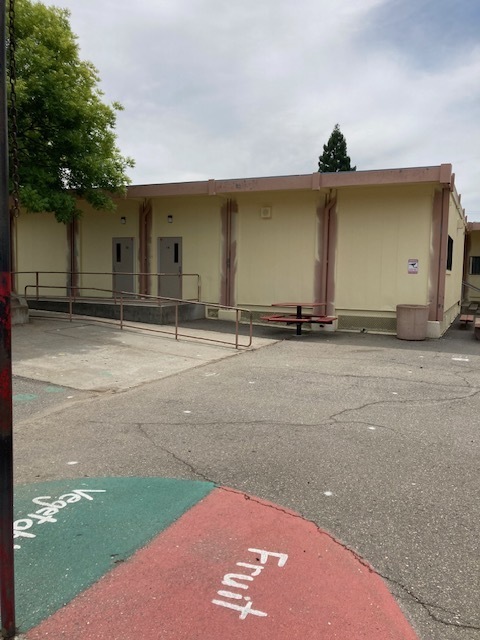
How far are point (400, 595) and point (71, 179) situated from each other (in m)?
12.1

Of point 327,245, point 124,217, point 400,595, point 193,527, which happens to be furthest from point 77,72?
point 400,595

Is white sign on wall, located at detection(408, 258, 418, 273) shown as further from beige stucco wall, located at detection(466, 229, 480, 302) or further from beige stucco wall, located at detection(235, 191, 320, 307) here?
beige stucco wall, located at detection(466, 229, 480, 302)

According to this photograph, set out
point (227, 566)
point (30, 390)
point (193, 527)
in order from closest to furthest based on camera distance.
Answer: point (227, 566) < point (193, 527) < point (30, 390)

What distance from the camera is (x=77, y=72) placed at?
1166 centimetres

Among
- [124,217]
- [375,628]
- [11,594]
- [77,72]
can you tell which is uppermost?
[77,72]

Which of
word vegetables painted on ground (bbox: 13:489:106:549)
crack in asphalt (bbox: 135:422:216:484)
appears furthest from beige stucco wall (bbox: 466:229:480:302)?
word vegetables painted on ground (bbox: 13:489:106:549)

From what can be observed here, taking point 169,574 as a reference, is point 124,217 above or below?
above

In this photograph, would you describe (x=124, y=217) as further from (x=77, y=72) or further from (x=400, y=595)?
(x=400, y=595)

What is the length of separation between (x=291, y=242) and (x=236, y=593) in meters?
12.2

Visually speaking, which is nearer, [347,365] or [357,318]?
[347,365]

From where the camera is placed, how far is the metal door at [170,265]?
15.9 metres

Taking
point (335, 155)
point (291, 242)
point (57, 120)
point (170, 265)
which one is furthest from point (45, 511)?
point (335, 155)

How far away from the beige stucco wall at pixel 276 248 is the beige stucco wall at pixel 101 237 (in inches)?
152

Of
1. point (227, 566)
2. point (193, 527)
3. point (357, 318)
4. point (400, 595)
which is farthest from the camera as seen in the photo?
point (357, 318)
